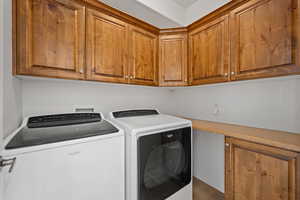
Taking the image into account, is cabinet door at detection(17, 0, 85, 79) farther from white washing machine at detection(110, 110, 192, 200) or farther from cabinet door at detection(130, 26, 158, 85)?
white washing machine at detection(110, 110, 192, 200)

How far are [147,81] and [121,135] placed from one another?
84 centimetres

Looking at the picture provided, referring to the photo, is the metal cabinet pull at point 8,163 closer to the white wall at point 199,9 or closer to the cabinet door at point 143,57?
the cabinet door at point 143,57

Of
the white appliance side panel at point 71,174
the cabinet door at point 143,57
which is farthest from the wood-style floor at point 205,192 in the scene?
the cabinet door at point 143,57

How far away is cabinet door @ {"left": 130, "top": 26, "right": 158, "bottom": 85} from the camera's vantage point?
1485 mm

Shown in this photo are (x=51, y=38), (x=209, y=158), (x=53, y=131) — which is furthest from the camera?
(x=209, y=158)

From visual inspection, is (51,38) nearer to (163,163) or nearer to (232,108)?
(163,163)

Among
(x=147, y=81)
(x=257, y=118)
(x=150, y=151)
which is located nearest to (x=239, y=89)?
(x=257, y=118)

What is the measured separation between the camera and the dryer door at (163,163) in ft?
3.39

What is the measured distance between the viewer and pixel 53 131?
87 cm

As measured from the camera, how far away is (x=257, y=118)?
4.31 ft

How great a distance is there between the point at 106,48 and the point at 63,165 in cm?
107

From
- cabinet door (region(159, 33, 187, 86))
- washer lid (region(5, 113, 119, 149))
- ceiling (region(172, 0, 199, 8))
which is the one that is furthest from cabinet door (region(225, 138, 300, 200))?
ceiling (region(172, 0, 199, 8))

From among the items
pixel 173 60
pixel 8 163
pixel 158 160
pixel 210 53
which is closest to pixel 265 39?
pixel 210 53

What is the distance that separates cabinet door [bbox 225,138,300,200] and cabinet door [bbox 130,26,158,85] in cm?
111
